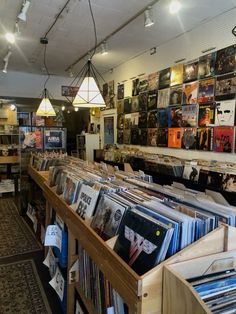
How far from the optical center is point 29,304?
229cm

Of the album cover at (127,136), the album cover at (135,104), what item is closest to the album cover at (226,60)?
the album cover at (135,104)

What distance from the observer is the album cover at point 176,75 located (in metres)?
4.33

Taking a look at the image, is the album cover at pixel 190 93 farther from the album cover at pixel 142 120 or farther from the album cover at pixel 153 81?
the album cover at pixel 142 120

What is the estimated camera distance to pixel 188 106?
4.19 meters

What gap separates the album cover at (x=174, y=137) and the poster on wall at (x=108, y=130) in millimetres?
2293

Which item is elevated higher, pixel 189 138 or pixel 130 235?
pixel 189 138

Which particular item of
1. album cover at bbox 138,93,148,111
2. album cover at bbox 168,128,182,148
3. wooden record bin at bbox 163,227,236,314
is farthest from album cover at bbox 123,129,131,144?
wooden record bin at bbox 163,227,236,314

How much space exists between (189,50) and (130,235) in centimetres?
386

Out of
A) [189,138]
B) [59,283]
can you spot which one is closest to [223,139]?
[189,138]

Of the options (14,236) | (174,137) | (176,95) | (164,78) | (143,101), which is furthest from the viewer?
(143,101)

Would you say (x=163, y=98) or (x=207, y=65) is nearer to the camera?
(x=207, y=65)

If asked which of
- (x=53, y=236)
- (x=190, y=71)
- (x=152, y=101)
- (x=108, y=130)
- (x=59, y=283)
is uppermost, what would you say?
(x=190, y=71)

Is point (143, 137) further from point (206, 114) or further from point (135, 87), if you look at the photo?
point (206, 114)

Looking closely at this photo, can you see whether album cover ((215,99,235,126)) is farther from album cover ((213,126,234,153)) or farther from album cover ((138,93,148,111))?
album cover ((138,93,148,111))
